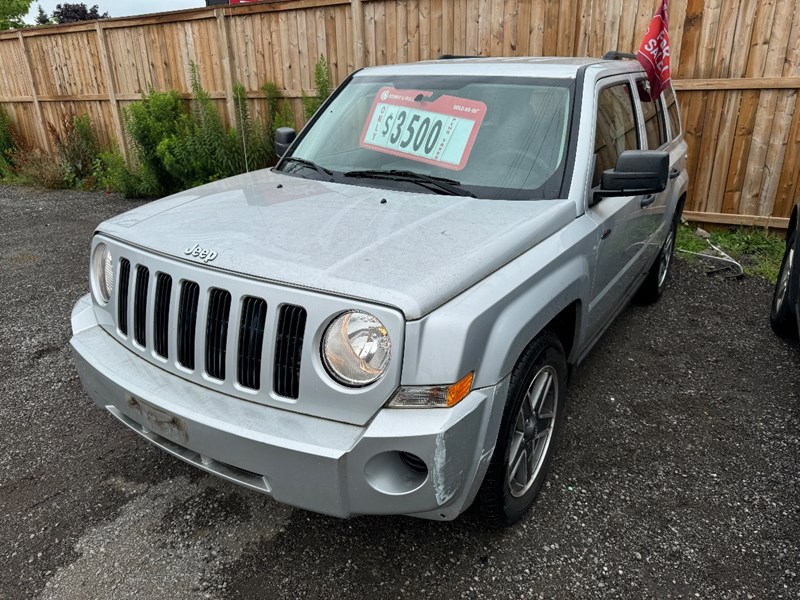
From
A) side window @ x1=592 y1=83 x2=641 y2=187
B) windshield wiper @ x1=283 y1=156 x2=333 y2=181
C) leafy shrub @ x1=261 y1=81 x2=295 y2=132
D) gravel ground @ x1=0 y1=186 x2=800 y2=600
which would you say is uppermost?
side window @ x1=592 y1=83 x2=641 y2=187

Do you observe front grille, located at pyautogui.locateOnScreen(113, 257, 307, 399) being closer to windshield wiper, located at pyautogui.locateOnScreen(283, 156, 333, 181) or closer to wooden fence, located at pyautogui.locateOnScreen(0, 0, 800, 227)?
windshield wiper, located at pyautogui.locateOnScreen(283, 156, 333, 181)

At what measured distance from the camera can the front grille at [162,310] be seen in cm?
230

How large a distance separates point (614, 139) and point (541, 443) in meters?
1.73

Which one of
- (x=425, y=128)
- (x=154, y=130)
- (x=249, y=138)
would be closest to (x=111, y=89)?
(x=154, y=130)

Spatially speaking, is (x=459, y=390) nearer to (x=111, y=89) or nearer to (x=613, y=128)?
(x=613, y=128)

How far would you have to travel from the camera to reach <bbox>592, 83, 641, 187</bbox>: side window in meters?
3.03

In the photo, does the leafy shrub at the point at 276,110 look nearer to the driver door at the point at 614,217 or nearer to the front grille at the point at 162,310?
the driver door at the point at 614,217

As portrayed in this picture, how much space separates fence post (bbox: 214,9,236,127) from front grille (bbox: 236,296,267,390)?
7208mm

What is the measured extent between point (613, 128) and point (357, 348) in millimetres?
2204

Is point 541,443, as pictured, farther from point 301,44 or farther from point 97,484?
point 301,44

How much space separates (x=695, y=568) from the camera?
93.4 inches

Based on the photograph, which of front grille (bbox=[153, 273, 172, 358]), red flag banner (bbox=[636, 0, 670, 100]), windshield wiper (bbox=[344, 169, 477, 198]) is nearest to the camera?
front grille (bbox=[153, 273, 172, 358])

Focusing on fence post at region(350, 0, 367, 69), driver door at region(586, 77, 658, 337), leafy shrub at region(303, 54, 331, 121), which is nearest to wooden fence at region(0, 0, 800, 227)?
fence post at region(350, 0, 367, 69)

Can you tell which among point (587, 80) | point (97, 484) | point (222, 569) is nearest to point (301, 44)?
point (587, 80)
